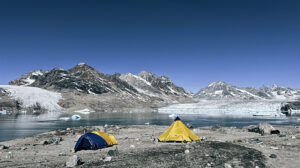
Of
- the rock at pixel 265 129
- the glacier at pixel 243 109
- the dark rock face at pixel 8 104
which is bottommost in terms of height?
the rock at pixel 265 129

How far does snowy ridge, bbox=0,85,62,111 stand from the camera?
13562 centimetres

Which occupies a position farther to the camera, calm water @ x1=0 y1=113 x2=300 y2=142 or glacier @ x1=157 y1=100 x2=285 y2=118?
glacier @ x1=157 y1=100 x2=285 y2=118

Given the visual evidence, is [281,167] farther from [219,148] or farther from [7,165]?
[7,165]

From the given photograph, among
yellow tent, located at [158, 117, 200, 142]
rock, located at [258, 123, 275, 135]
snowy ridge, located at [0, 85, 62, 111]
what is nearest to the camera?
yellow tent, located at [158, 117, 200, 142]

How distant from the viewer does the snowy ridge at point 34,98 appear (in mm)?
135625

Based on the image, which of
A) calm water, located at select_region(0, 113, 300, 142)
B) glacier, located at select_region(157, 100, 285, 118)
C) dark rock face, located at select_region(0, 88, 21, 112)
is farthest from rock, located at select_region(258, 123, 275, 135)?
dark rock face, located at select_region(0, 88, 21, 112)

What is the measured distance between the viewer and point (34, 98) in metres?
141

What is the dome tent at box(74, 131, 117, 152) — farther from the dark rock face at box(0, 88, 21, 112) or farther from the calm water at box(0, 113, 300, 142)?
the dark rock face at box(0, 88, 21, 112)

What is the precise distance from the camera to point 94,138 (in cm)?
2178

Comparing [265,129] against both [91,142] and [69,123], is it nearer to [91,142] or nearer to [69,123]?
[91,142]

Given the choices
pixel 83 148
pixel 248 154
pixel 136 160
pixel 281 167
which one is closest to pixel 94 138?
pixel 83 148

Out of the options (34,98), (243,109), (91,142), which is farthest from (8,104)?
(91,142)

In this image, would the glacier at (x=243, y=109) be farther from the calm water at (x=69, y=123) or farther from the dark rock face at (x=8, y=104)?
the dark rock face at (x=8, y=104)

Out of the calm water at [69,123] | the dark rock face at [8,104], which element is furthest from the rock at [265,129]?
the dark rock face at [8,104]
